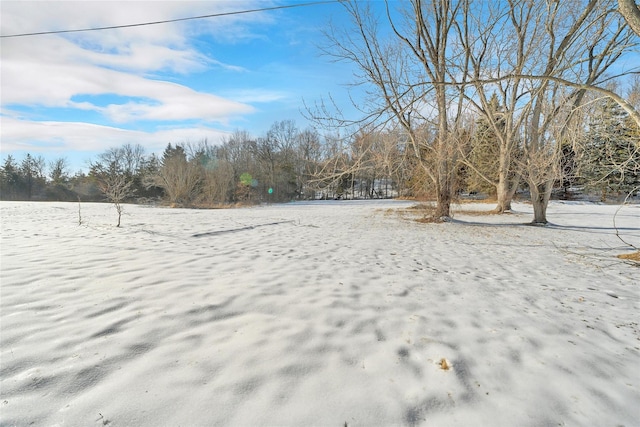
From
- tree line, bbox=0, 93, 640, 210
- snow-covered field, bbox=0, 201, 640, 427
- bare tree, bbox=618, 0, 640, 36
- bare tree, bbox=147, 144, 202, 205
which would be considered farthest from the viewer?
bare tree, bbox=147, 144, 202, 205

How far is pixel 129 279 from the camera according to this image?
360 centimetres

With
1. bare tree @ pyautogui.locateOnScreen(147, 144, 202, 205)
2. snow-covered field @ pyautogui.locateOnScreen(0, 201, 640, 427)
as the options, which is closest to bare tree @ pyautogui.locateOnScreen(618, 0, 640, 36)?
snow-covered field @ pyautogui.locateOnScreen(0, 201, 640, 427)

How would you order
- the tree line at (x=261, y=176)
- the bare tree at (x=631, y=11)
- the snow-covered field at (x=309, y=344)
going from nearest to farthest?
the snow-covered field at (x=309, y=344) → the bare tree at (x=631, y=11) → the tree line at (x=261, y=176)

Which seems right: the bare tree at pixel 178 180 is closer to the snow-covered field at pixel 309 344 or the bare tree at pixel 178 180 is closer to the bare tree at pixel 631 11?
the snow-covered field at pixel 309 344

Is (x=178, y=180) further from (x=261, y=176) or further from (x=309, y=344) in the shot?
(x=309, y=344)

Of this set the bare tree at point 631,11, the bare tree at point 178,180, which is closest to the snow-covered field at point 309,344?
the bare tree at point 631,11

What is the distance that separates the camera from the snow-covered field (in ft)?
5.34

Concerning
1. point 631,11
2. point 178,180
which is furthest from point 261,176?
point 631,11

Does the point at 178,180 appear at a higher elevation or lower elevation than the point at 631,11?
lower

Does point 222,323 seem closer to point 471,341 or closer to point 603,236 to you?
point 471,341

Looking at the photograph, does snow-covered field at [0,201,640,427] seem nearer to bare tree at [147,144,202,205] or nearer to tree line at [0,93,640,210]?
tree line at [0,93,640,210]

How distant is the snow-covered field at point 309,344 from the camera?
5.34 ft

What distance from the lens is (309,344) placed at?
228 cm

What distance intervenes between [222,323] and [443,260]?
164 inches
